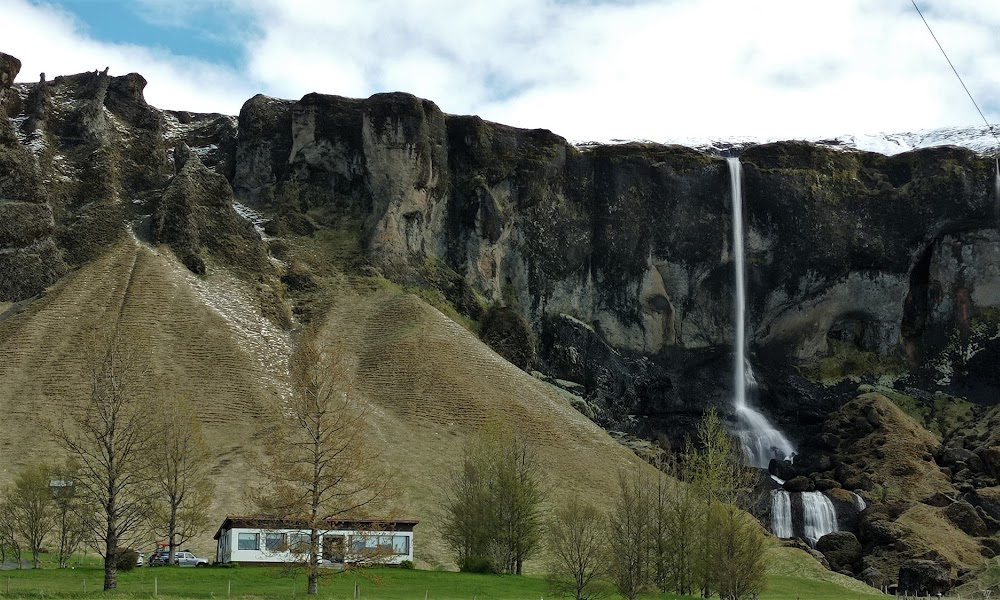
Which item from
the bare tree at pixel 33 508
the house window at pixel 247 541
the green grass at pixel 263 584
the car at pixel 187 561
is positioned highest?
the bare tree at pixel 33 508

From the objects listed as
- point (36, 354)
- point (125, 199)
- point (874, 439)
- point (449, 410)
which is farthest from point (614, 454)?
point (125, 199)

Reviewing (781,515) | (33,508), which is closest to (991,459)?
(781,515)

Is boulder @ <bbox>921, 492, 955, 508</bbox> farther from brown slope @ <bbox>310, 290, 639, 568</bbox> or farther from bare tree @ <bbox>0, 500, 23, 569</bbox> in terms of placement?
bare tree @ <bbox>0, 500, 23, 569</bbox>

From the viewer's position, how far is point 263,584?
5869cm

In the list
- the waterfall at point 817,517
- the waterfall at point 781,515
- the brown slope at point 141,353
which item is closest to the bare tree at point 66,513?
the brown slope at point 141,353

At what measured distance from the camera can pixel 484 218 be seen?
146m

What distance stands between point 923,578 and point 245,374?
5822 cm

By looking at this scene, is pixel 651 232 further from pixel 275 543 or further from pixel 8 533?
pixel 275 543

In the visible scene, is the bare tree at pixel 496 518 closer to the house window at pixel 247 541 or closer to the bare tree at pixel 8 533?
the house window at pixel 247 541

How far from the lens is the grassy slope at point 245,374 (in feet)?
323

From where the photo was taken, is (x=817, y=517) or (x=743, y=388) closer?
(x=817, y=517)

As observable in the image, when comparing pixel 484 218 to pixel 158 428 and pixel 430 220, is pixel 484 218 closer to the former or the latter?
pixel 430 220

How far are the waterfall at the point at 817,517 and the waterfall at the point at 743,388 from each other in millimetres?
20697

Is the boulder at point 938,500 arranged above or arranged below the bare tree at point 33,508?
above
